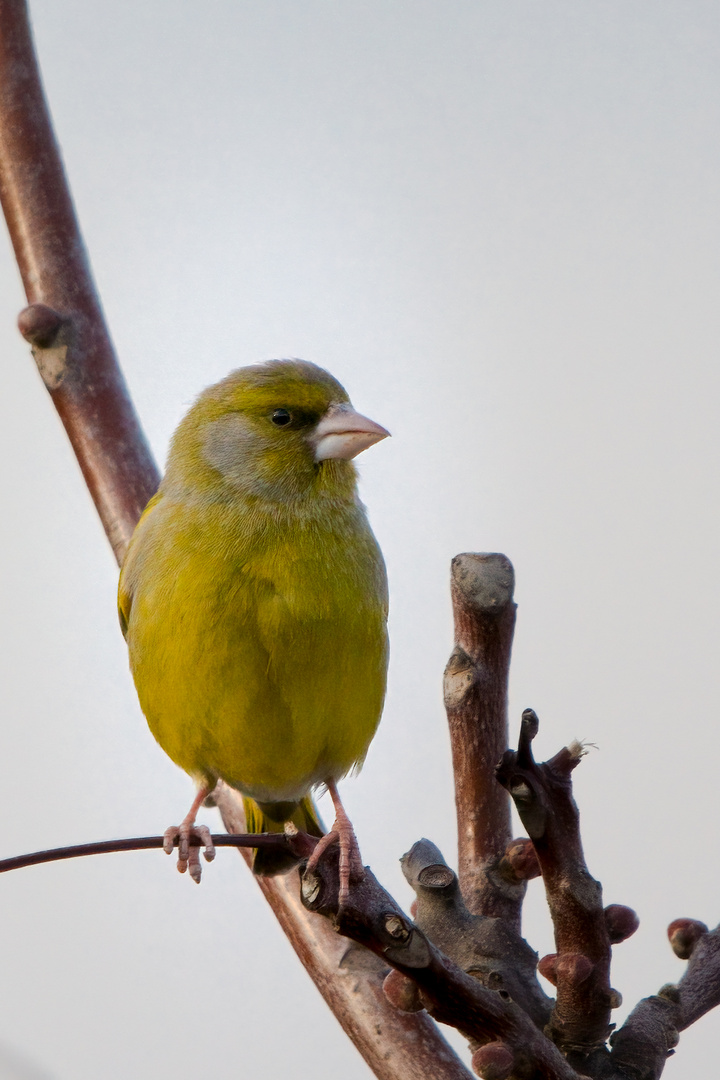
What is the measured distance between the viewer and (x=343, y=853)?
3.43ft

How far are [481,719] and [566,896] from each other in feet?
0.69

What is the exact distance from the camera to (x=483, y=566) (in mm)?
1048

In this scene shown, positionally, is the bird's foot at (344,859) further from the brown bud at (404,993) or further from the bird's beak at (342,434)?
the bird's beak at (342,434)

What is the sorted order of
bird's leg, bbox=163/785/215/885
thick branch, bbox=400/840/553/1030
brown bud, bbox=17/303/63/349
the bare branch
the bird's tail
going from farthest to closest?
1. brown bud, bbox=17/303/63/349
2. the bird's tail
3. bird's leg, bbox=163/785/215/885
4. thick branch, bbox=400/840/553/1030
5. the bare branch

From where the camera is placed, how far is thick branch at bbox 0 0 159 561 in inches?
74.0

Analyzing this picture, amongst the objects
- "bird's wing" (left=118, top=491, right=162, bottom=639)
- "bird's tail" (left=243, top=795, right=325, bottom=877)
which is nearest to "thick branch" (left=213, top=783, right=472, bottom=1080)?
"bird's tail" (left=243, top=795, right=325, bottom=877)

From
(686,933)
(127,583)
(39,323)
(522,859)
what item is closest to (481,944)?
(522,859)

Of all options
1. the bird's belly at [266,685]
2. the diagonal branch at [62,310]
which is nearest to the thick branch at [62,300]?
the diagonal branch at [62,310]

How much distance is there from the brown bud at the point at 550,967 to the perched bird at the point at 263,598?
0.80ft

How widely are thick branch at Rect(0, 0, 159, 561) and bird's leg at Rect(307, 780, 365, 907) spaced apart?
763mm

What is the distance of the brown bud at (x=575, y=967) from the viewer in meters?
1.00

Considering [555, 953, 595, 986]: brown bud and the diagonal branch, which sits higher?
the diagonal branch

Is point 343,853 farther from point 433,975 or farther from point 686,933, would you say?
point 686,933

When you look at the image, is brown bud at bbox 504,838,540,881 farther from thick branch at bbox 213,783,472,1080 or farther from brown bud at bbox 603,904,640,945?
thick branch at bbox 213,783,472,1080
